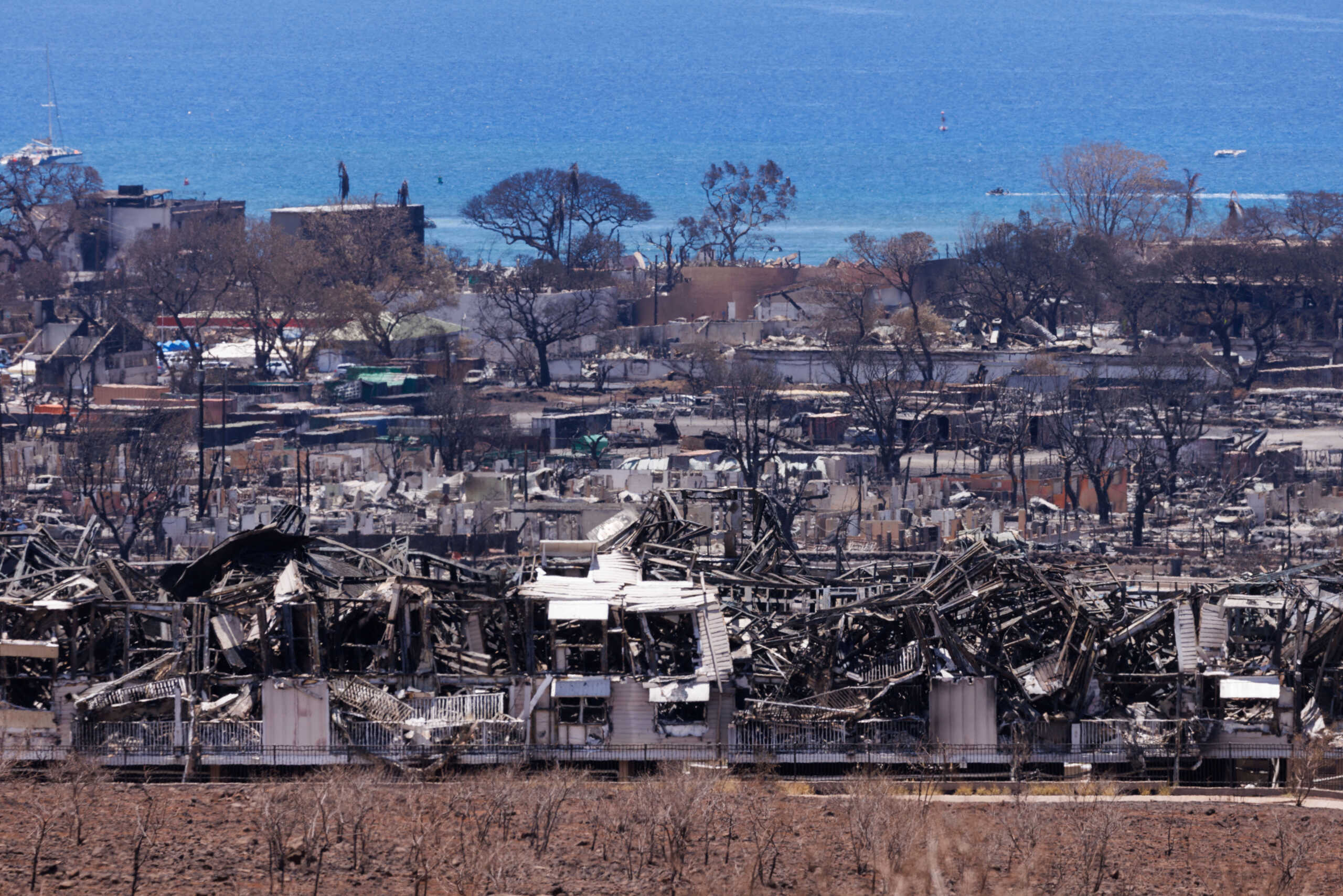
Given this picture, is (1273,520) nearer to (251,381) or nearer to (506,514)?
(506,514)

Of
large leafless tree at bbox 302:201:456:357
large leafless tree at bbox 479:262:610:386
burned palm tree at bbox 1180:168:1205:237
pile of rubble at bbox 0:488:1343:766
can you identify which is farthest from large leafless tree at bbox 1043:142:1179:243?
pile of rubble at bbox 0:488:1343:766

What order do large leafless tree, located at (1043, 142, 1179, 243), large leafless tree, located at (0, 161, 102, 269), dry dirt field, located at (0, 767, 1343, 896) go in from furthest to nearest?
large leafless tree, located at (1043, 142, 1179, 243)
large leafless tree, located at (0, 161, 102, 269)
dry dirt field, located at (0, 767, 1343, 896)

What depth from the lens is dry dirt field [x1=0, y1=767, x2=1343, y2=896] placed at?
23.9m

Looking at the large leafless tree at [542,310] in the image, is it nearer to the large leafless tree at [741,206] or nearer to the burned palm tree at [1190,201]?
the large leafless tree at [741,206]

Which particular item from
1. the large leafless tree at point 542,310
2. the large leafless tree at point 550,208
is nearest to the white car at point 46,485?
the large leafless tree at point 542,310

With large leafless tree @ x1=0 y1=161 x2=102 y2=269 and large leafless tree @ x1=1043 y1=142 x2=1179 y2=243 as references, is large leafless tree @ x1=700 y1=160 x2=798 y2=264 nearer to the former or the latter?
large leafless tree @ x1=1043 y1=142 x2=1179 y2=243

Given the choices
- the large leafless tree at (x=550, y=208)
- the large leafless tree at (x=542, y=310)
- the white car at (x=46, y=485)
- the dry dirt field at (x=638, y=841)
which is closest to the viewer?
the dry dirt field at (x=638, y=841)

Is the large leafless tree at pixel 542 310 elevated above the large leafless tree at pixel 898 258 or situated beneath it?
situated beneath

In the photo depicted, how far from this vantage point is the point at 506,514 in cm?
4616

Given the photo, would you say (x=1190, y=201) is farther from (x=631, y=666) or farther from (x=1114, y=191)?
(x=631, y=666)

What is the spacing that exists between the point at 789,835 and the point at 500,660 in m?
5.42

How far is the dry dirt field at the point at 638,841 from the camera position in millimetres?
23922

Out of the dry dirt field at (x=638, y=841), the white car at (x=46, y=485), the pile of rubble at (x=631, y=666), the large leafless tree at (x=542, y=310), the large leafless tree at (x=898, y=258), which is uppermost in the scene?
the large leafless tree at (x=898, y=258)

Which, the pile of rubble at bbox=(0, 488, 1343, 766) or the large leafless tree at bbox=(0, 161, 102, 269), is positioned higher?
the large leafless tree at bbox=(0, 161, 102, 269)
